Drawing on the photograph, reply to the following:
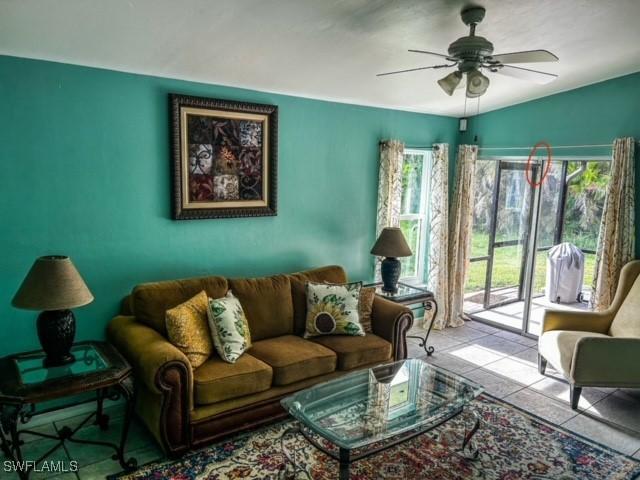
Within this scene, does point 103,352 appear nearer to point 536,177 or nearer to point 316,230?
point 316,230

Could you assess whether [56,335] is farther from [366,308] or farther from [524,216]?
[524,216]

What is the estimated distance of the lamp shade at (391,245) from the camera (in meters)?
4.16

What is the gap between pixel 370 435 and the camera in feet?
7.61

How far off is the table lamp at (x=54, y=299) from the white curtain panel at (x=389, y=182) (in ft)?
9.41

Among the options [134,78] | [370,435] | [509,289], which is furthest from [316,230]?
[509,289]

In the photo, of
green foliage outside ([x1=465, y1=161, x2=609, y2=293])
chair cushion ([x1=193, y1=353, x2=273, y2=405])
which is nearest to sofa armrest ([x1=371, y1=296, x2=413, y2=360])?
chair cushion ([x1=193, y1=353, x2=273, y2=405])

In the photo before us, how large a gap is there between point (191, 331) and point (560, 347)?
2812 mm

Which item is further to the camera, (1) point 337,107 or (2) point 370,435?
(1) point 337,107

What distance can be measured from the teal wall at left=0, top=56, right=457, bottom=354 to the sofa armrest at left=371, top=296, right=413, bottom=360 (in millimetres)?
881

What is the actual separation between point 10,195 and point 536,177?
4.62 m

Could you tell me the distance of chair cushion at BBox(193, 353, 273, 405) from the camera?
273cm

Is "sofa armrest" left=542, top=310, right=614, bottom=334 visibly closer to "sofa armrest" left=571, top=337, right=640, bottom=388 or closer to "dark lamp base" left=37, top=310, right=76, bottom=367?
"sofa armrest" left=571, top=337, right=640, bottom=388

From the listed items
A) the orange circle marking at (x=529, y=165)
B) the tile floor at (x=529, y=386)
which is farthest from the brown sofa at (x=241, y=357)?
the orange circle marking at (x=529, y=165)

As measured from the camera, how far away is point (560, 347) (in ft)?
11.8
